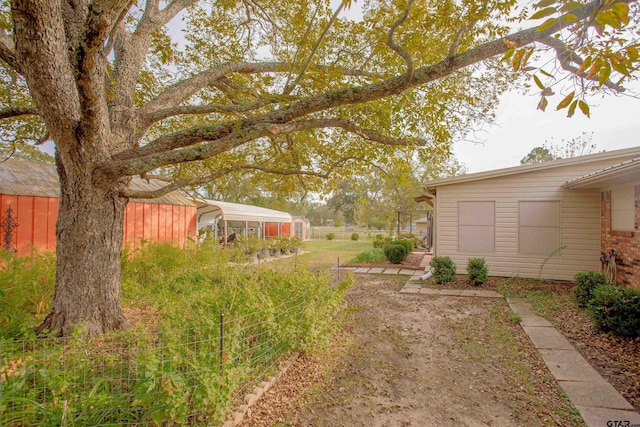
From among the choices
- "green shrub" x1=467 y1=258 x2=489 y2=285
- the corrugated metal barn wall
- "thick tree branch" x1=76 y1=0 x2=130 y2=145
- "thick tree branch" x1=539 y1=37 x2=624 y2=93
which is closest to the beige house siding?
"green shrub" x1=467 y1=258 x2=489 y2=285

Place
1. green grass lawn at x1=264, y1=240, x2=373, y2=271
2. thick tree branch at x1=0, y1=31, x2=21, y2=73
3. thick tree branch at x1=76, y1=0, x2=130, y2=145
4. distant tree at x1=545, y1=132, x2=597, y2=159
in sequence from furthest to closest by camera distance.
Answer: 1. distant tree at x1=545, y1=132, x2=597, y2=159
2. green grass lawn at x1=264, y1=240, x2=373, y2=271
3. thick tree branch at x1=0, y1=31, x2=21, y2=73
4. thick tree branch at x1=76, y1=0, x2=130, y2=145

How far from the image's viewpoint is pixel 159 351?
99.7 inches

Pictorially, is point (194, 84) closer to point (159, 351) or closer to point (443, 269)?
point (159, 351)

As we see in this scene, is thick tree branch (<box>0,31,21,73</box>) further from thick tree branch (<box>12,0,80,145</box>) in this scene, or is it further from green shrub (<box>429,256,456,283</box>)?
green shrub (<box>429,256,456,283</box>)

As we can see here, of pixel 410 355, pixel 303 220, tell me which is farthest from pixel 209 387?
pixel 303 220

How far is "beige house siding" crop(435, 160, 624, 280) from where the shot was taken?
819 cm

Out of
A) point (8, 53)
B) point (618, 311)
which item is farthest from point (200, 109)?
point (618, 311)

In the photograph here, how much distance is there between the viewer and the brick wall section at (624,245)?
5.82 metres

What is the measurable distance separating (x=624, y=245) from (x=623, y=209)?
0.74m

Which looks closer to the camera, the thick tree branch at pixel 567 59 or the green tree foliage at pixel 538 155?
the thick tree branch at pixel 567 59

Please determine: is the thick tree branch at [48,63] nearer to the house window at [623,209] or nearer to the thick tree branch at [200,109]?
the thick tree branch at [200,109]

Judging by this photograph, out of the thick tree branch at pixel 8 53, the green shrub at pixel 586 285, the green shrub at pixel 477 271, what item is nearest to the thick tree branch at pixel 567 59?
the green shrub at pixel 586 285

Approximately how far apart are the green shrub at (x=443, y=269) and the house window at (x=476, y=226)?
34.8 inches

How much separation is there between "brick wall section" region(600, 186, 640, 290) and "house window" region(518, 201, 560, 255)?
95 centimetres
